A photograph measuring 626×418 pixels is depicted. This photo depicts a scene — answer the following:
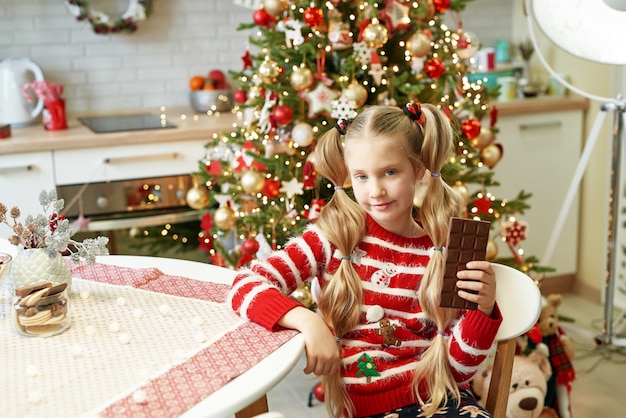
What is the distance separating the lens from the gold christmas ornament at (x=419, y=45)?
2.62 meters

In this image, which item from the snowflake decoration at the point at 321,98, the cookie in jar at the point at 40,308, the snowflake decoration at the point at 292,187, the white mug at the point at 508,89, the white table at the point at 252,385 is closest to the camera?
the white table at the point at 252,385

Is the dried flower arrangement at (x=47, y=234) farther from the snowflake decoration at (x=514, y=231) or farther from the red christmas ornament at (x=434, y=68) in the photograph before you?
the snowflake decoration at (x=514, y=231)

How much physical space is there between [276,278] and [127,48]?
2409 mm

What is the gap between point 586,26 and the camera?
2738 millimetres

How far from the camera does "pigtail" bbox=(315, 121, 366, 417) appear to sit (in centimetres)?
173

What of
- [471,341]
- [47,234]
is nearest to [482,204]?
[471,341]

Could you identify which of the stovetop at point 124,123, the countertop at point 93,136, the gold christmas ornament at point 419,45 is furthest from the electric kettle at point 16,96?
the gold christmas ornament at point 419,45

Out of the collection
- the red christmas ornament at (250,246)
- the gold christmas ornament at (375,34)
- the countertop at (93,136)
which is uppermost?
the gold christmas ornament at (375,34)

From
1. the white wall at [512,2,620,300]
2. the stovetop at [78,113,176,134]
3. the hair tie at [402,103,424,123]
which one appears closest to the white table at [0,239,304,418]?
the hair tie at [402,103,424,123]

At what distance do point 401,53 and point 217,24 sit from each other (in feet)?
4.48

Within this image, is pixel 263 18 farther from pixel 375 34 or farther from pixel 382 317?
pixel 382 317

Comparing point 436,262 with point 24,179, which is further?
point 24,179

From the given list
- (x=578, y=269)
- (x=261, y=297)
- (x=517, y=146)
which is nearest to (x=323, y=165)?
(x=261, y=297)

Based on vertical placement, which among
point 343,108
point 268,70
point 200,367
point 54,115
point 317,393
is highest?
point 268,70
